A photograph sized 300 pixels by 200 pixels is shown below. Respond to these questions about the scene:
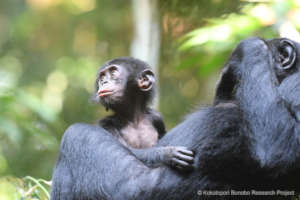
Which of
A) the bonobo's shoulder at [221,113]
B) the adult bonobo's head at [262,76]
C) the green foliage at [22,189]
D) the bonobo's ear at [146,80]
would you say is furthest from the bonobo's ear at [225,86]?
the green foliage at [22,189]

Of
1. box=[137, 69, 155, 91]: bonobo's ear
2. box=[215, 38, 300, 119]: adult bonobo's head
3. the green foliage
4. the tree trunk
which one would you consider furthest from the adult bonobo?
the tree trunk

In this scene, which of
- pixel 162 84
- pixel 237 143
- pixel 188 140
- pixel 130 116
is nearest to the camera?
pixel 237 143

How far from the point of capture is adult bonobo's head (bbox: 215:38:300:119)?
3.51 m

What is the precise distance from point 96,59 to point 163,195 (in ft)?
34.1

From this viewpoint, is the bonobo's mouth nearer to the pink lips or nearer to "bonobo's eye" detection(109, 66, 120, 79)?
the pink lips

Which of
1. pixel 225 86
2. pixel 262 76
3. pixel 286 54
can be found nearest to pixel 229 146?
pixel 262 76

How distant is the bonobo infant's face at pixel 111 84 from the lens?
4898 mm

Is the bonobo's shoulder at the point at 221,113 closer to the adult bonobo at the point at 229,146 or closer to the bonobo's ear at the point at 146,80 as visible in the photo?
the adult bonobo at the point at 229,146

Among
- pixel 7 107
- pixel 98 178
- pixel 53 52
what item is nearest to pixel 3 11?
pixel 53 52

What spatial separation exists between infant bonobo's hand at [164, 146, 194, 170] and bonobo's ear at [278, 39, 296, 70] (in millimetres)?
1136

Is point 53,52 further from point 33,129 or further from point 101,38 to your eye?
point 33,129

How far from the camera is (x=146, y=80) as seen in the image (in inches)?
203

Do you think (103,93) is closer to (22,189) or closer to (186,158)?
(22,189)

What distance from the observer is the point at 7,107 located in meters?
6.57
